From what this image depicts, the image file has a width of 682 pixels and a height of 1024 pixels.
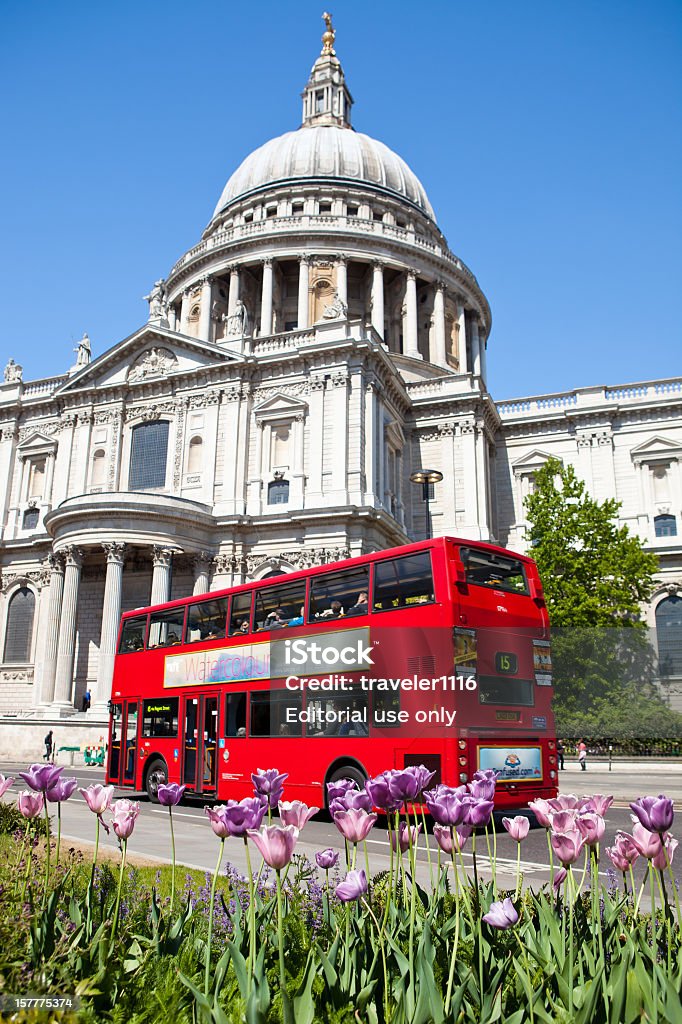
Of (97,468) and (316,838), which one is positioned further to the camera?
(97,468)

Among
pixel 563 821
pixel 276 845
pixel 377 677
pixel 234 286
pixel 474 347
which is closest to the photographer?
pixel 276 845

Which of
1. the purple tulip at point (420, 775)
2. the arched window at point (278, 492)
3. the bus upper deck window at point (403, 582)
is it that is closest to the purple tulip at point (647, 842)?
the purple tulip at point (420, 775)

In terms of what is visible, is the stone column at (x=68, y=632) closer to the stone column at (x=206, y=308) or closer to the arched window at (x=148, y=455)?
the arched window at (x=148, y=455)

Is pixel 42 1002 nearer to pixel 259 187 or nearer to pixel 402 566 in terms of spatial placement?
pixel 402 566

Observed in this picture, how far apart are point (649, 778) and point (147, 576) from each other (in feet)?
83.7

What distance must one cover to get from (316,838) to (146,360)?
117 ft

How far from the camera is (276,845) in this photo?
3.72 m

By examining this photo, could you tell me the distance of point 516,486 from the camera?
4997cm

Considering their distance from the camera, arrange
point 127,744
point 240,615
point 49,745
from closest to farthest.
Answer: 1. point 240,615
2. point 127,744
3. point 49,745

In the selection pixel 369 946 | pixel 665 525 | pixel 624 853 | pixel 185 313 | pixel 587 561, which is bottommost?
pixel 369 946

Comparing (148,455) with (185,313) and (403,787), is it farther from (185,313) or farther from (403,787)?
(403,787)

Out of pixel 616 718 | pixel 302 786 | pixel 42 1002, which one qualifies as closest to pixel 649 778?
pixel 616 718

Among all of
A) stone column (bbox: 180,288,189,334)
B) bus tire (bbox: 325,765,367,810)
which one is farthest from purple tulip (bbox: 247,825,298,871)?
stone column (bbox: 180,288,189,334)

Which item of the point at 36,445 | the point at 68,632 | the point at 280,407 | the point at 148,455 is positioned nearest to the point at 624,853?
the point at 68,632
